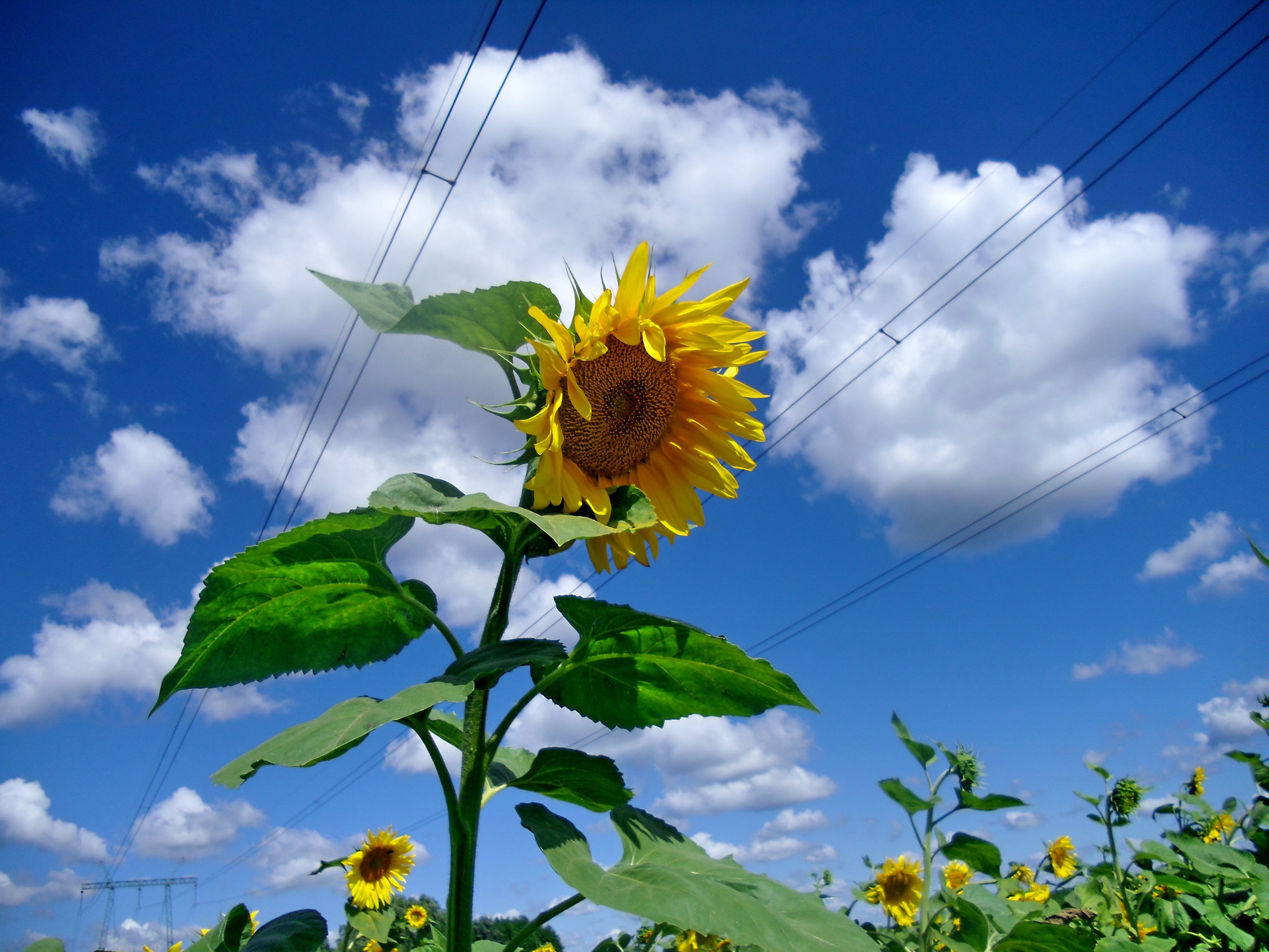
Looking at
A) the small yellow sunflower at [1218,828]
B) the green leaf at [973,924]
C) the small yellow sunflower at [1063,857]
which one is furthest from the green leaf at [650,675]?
the small yellow sunflower at [1063,857]

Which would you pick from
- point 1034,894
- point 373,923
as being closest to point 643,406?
point 373,923

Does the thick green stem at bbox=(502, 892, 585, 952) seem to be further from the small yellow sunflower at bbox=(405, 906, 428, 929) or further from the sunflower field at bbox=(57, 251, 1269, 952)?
the small yellow sunflower at bbox=(405, 906, 428, 929)

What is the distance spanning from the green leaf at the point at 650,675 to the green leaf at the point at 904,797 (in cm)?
158

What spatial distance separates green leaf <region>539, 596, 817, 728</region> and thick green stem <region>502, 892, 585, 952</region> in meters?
0.25

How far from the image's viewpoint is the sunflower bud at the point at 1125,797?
3.38m

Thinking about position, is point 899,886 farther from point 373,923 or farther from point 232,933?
point 232,933

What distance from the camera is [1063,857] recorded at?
531 cm

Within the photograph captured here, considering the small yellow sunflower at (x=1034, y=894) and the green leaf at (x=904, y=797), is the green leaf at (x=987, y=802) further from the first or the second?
the small yellow sunflower at (x=1034, y=894)

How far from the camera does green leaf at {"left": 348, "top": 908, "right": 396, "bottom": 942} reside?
8.54 ft

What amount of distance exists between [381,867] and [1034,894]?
3.13 m

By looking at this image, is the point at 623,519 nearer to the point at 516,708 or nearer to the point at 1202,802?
the point at 516,708

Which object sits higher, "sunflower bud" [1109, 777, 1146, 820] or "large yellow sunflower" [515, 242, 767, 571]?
"large yellow sunflower" [515, 242, 767, 571]

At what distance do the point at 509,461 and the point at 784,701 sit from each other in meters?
0.56

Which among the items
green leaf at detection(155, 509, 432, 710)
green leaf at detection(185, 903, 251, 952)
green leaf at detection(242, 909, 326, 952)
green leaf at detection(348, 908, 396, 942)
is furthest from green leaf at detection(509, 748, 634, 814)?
green leaf at detection(348, 908, 396, 942)
